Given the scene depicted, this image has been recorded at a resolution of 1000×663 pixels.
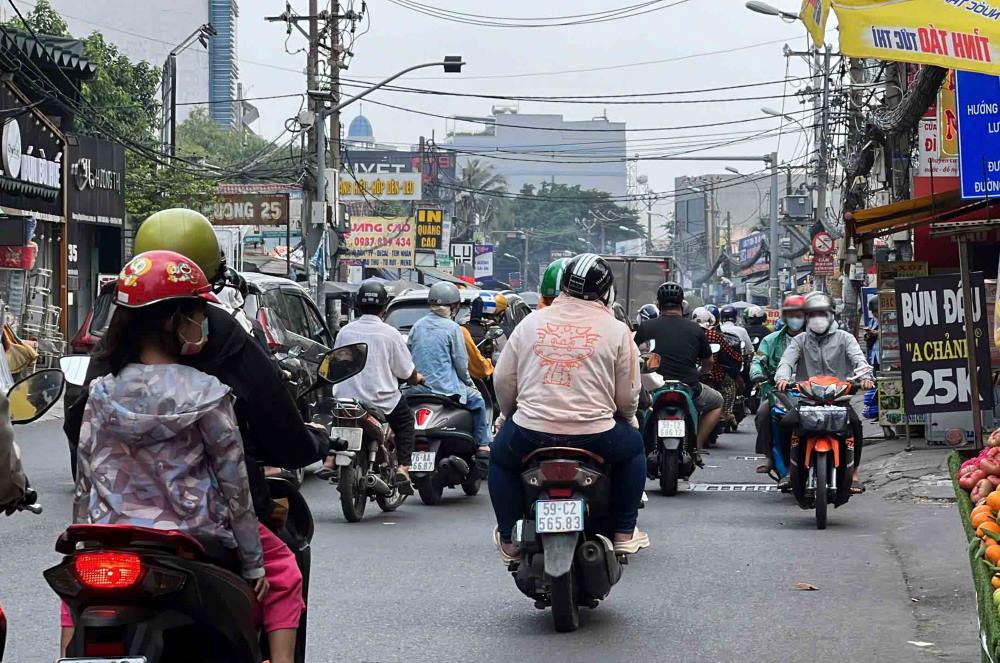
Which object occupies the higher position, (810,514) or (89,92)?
(89,92)

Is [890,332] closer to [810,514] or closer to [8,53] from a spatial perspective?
[810,514]

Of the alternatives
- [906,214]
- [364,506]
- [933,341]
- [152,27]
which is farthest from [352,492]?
[152,27]

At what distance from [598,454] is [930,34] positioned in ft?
8.12

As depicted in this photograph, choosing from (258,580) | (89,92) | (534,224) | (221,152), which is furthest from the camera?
(534,224)

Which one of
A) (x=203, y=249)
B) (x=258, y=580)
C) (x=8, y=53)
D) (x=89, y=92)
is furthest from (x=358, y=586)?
(x=89, y=92)

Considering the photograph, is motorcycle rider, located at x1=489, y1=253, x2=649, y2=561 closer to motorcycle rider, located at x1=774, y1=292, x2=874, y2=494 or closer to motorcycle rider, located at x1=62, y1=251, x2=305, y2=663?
motorcycle rider, located at x1=62, y1=251, x2=305, y2=663

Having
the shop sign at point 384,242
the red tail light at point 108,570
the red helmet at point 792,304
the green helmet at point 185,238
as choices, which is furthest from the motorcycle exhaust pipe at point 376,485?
the shop sign at point 384,242

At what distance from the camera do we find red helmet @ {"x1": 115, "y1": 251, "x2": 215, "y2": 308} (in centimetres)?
416

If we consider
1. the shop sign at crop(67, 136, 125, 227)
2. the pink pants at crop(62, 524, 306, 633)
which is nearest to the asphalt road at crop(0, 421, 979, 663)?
the pink pants at crop(62, 524, 306, 633)

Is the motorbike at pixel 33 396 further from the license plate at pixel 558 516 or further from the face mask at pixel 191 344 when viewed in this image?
the license plate at pixel 558 516

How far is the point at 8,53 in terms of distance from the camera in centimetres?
2927

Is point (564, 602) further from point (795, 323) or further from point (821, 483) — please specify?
point (795, 323)

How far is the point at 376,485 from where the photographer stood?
11.3 m

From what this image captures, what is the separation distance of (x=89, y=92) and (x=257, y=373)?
4197 cm
